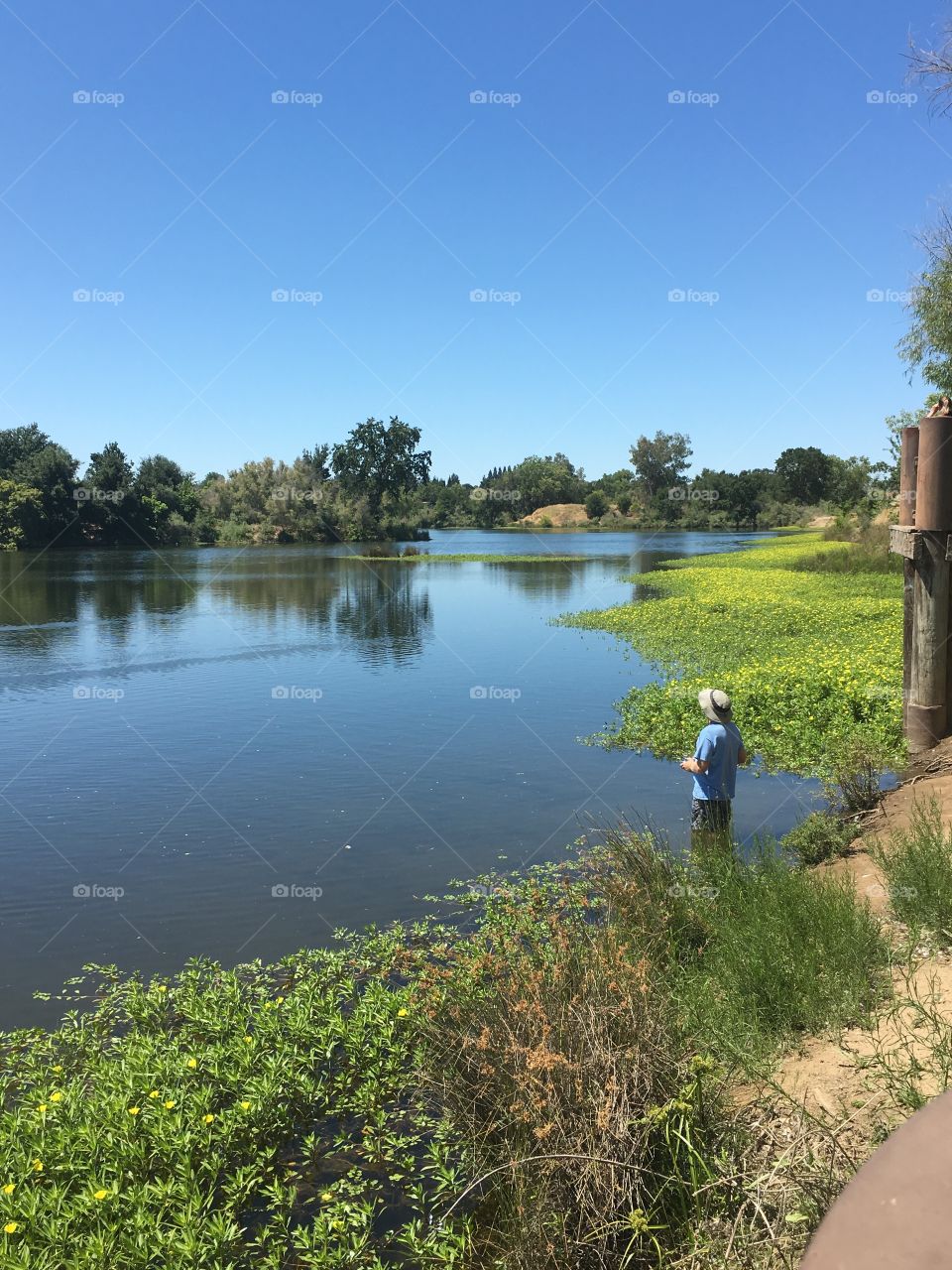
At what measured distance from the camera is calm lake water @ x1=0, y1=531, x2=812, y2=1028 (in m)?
9.77

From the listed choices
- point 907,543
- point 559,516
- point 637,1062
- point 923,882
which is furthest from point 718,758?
point 559,516

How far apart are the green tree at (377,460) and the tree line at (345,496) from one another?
0.15m

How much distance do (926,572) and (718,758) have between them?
4.15 meters

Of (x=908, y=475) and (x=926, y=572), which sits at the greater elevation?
(x=908, y=475)

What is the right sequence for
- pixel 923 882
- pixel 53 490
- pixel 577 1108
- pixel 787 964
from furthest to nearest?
1. pixel 53 490
2. pixel 923 882
3. pixel 787 964
4. pixel 577 1108

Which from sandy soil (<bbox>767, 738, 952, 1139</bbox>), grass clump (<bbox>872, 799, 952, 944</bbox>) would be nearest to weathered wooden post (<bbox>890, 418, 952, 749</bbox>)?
grass clump (<bbox>872, 799, 952, 944</bbox>)

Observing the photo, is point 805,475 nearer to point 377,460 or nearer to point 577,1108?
point 377,460

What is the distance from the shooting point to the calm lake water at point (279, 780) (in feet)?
32.1

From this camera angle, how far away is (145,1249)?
15.0 feet

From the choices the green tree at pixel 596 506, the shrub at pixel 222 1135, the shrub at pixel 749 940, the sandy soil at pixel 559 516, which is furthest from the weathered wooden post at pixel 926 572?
the green tree at pixel 596 506

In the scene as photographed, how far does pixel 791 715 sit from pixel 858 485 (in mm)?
70815

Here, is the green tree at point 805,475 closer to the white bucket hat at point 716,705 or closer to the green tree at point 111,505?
the green tree at point 111,505

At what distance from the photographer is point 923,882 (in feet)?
20.9

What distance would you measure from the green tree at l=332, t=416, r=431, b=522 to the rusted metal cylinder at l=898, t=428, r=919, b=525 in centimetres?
10177
